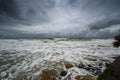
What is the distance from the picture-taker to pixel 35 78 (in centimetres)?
998

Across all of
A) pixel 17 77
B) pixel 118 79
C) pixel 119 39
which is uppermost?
pixel 119 39

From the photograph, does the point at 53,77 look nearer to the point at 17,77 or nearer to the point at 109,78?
the point at 17,77

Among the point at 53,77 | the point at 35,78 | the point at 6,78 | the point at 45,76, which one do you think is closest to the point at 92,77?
the point at 53,77

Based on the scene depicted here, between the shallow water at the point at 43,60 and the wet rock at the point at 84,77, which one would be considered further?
the shallow water at the point at 43,60

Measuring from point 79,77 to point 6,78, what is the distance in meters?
7.97

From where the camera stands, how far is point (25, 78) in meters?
10.1

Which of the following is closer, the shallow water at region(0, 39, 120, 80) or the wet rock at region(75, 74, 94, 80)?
the wet rock at region(75, 74, 94, 80)

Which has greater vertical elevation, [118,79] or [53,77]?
[118,79]

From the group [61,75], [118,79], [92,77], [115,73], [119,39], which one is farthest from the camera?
[119,39]

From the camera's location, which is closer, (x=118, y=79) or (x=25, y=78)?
(x=118, y=79)

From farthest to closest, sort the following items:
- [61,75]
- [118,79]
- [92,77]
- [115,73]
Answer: [61,75] < [92,77] < [115,73] < [118,79]

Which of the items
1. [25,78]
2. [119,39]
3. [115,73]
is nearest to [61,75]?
[25,78]

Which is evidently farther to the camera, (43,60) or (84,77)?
(43,60)

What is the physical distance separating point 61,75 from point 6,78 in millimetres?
6024
